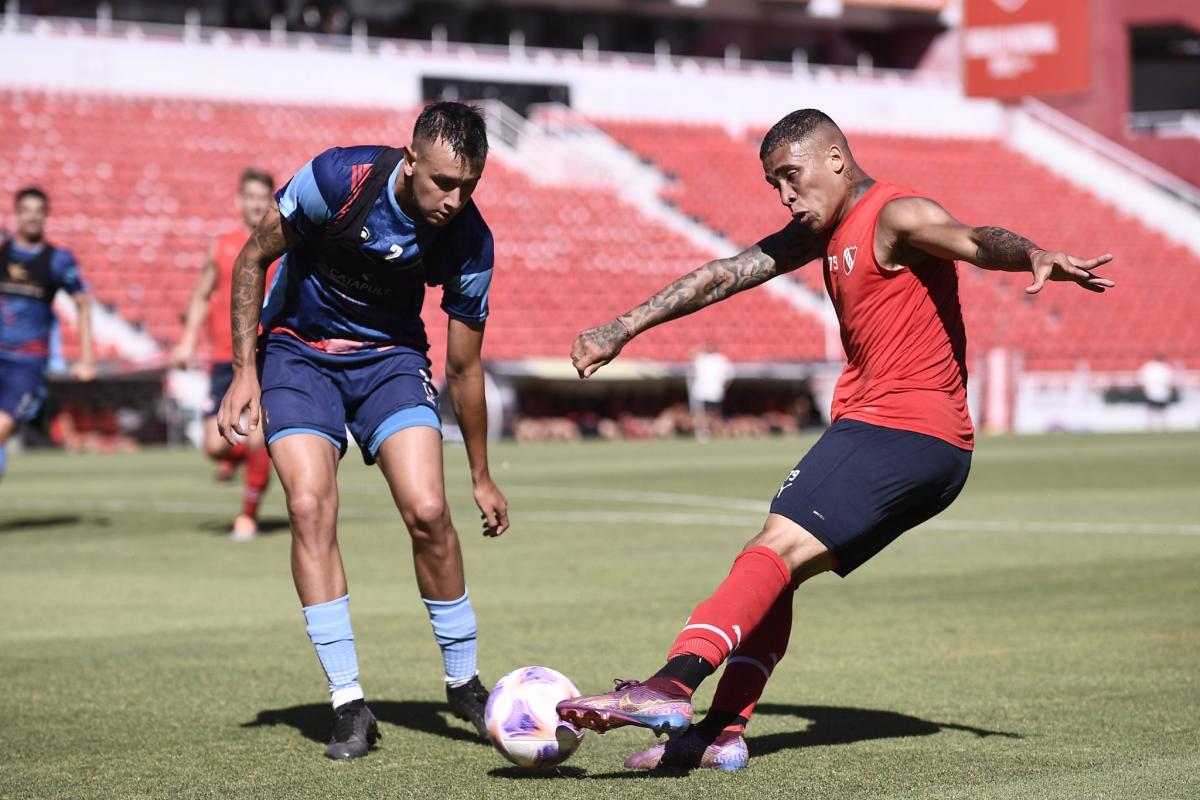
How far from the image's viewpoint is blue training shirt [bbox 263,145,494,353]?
5875 mm

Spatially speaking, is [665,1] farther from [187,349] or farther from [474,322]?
[474,322]

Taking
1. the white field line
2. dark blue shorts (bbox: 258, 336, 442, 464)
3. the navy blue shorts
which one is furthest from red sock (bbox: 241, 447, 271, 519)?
dark blue shorts (bbox: 258, 336, 442, 464)

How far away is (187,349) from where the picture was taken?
43.1 feet

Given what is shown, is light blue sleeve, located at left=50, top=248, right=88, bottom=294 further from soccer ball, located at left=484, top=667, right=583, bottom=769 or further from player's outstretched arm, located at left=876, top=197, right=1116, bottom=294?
player's outstretched arm, located at left=876, top=197, right=1116, bottom=294

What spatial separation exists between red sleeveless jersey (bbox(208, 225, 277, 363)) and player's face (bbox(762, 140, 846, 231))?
7.50 metres

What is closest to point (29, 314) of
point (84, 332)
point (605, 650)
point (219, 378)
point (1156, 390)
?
point (84, 332)

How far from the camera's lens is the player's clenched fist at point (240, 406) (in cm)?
591

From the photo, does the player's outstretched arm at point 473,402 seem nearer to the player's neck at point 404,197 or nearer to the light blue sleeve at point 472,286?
the light blue sleeve at point 472,286

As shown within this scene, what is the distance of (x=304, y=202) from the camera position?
587 centimetres

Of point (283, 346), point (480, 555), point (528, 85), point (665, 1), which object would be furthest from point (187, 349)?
point (665, 1)

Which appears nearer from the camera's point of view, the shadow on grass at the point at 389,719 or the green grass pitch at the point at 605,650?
the green grass pitch at the point at 605,650

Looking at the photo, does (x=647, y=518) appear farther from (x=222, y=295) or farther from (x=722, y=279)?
(x=722, y=279)

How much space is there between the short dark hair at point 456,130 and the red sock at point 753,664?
1.70 metres

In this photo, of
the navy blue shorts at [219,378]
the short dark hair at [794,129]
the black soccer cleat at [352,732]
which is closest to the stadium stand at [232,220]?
the navy blue shorts at [219,378]
